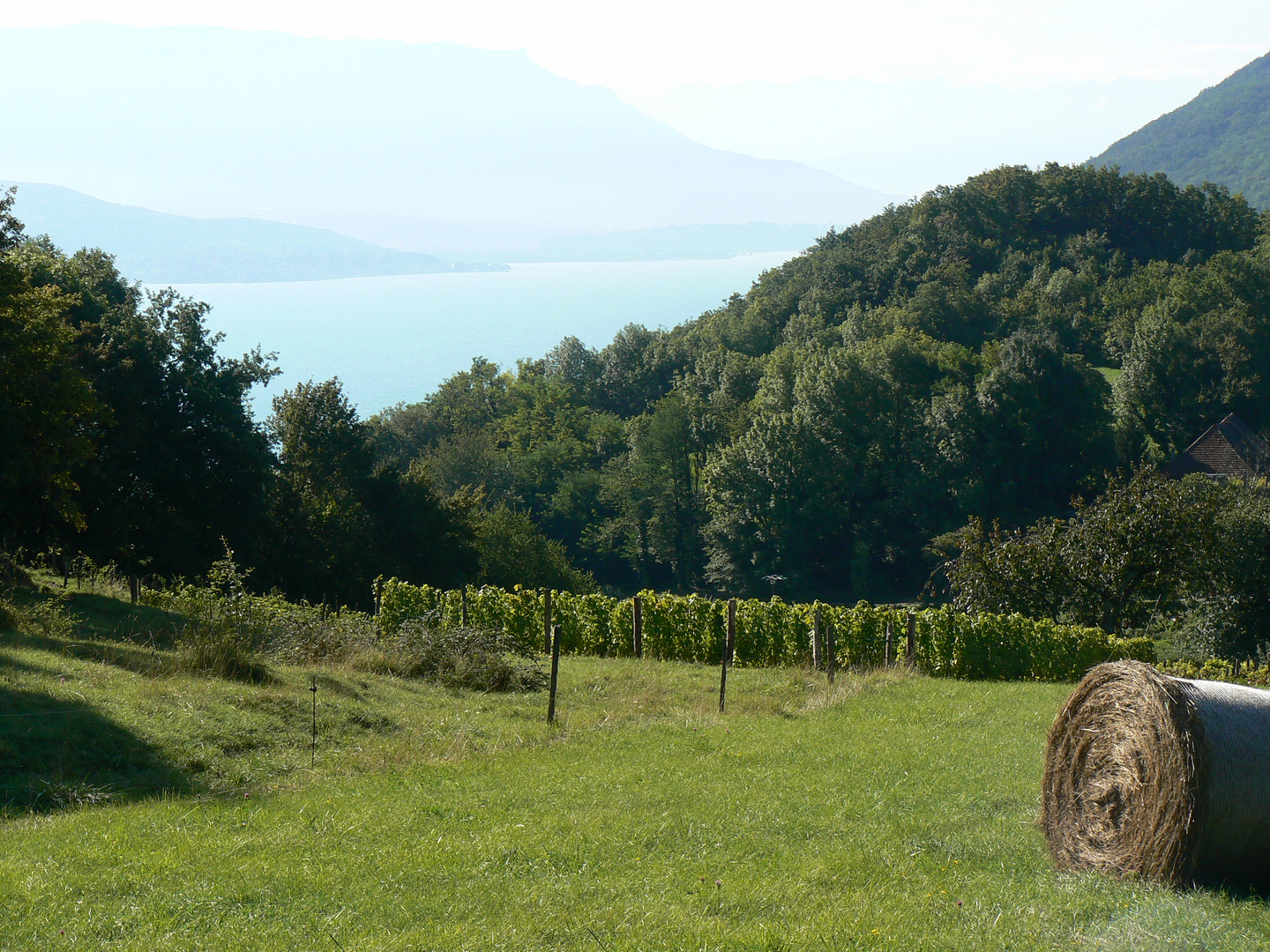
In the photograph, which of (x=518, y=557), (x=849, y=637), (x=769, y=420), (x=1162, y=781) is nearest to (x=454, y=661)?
(x=849, y=637)

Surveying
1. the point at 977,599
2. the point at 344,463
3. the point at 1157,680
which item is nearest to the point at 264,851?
the point at 1157,680

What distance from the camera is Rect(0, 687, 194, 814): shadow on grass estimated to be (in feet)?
29.8

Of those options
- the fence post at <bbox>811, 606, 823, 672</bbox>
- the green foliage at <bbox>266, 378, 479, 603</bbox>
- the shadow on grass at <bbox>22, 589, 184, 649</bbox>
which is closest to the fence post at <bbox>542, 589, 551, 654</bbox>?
the fence post at <bbox>811, 606, 823, 672</bbox>

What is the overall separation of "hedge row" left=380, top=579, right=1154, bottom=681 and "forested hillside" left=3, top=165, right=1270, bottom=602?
12.3m

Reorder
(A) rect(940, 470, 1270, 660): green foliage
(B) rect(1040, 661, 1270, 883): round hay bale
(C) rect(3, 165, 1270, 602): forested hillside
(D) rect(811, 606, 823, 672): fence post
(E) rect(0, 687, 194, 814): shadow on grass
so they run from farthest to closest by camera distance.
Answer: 1. (C) rect(3, 165, 1270, 602): forested hillside
2. (A) rect(940, 470, 1270, 660): green foliage
3. (D) rect(811, 606, 823, 672): fence post
4. (E) rect(0, 687, 194, 814): shadow on grass
5. (B) rect(1040, 661, 1270, 883): round hay bale

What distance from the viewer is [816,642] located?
68.6ft

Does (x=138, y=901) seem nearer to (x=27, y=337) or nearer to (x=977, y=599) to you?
(x=27, y=337)

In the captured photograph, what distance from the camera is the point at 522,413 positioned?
305 ft

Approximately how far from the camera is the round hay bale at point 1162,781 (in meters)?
6.82

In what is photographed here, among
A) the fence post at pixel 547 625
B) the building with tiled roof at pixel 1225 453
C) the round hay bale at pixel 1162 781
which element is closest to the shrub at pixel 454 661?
the fence post at pixel 547 625

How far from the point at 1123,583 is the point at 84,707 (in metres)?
26.2

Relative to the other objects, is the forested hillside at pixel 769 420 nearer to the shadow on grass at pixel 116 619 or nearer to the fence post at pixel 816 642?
the shadow on grass at pixel 116 619

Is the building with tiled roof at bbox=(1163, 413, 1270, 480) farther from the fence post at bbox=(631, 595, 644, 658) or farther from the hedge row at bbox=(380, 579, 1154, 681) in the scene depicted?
the fence post at bbox=(631, 595, 644, 658)

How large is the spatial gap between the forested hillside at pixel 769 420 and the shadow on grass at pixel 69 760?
393 inches
